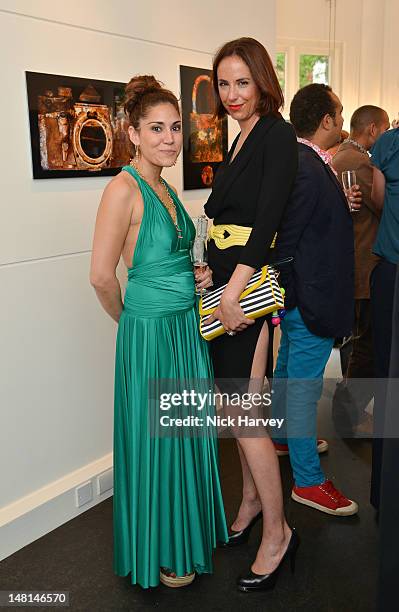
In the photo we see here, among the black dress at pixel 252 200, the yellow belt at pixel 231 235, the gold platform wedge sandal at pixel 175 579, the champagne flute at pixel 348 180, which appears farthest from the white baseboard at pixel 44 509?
the champagne flute at pixel 348 180

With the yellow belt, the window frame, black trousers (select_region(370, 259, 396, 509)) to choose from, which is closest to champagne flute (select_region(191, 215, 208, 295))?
the yellow belt

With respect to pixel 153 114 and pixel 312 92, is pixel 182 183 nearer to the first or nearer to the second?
pixel 312 92

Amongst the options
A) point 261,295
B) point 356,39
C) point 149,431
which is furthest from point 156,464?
point 356,39

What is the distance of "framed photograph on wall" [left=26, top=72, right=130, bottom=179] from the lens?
7.84ft

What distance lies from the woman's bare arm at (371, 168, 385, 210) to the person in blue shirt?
8.5 inches

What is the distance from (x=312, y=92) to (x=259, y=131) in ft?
3.01

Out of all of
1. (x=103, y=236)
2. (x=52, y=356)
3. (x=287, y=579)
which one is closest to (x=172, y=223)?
(x=103, y=236)

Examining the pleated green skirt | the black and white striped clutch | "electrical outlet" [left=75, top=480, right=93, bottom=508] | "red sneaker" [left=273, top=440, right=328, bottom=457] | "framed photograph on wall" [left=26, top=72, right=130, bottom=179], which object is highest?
"framed photograph on wall" [left=26, top=72, right=130, bottom=179]

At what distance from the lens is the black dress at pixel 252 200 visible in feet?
6.59

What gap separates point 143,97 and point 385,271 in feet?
4.16

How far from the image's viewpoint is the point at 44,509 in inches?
103

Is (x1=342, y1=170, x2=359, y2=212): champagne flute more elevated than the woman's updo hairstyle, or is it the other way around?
the woman's updo hairstyle

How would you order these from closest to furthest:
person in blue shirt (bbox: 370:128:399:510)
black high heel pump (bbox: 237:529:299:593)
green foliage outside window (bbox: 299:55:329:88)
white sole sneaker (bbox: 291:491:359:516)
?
black high heel pump (bbox: 237:529:299:593)
person in blue shirt (bbox: 370:128:399:510)
white sole sneaker (bbox: 291:491:359:516)
green foliage outside window (bbox: 299:55:329:88)

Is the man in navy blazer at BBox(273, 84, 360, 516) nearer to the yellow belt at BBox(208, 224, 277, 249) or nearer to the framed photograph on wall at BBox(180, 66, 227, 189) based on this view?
the yellow belt at BBox(208, 224, 277, 249)
